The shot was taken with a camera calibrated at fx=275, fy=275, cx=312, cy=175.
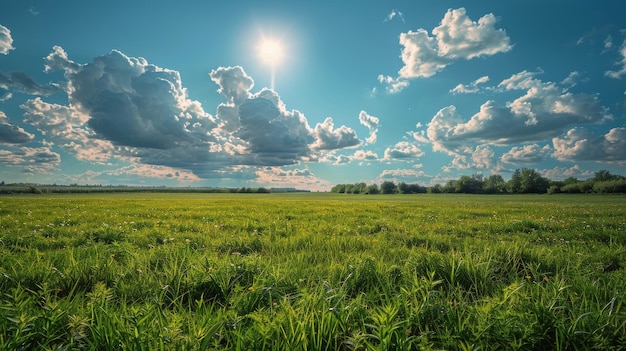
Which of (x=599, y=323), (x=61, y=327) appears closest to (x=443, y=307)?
(x=599, y=323)

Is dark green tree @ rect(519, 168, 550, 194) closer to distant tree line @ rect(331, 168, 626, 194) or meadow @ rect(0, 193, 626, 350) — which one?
distant tree line @ rect(331, 168, 626, 194)

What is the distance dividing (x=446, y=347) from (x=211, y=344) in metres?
1.98

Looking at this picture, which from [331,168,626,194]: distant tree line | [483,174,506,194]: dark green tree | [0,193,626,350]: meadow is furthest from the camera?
[483,174,506,194]: dark green tree

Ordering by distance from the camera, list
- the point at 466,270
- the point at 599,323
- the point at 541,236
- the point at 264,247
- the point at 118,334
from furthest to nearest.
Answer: the point at 541,236 → the point at 264,247 → the point at 466,270 → the point at 599,323 → the point at 118,334

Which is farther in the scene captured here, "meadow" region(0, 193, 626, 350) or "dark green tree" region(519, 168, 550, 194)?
"dark green tree" region(519, 168, 550, 194)

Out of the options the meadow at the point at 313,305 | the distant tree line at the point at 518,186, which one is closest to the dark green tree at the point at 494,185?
the distant tree line at the point at 518,186

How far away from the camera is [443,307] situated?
2742mm

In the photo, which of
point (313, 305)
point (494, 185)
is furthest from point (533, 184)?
point (313, 305)

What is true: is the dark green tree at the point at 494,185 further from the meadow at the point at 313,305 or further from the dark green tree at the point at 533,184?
the meadow at the point at 313,305

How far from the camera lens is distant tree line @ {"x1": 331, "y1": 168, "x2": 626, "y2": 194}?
322ft

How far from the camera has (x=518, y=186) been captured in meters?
130

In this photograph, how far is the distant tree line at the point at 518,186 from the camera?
98113 millimetres

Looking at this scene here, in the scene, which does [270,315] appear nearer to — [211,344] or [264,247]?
[211,344]

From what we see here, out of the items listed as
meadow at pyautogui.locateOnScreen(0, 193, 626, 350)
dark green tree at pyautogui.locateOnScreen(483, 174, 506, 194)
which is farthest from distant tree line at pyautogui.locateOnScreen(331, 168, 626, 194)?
meadow at pyautogui.locateOnScreen(0, 193, 626, 350)
